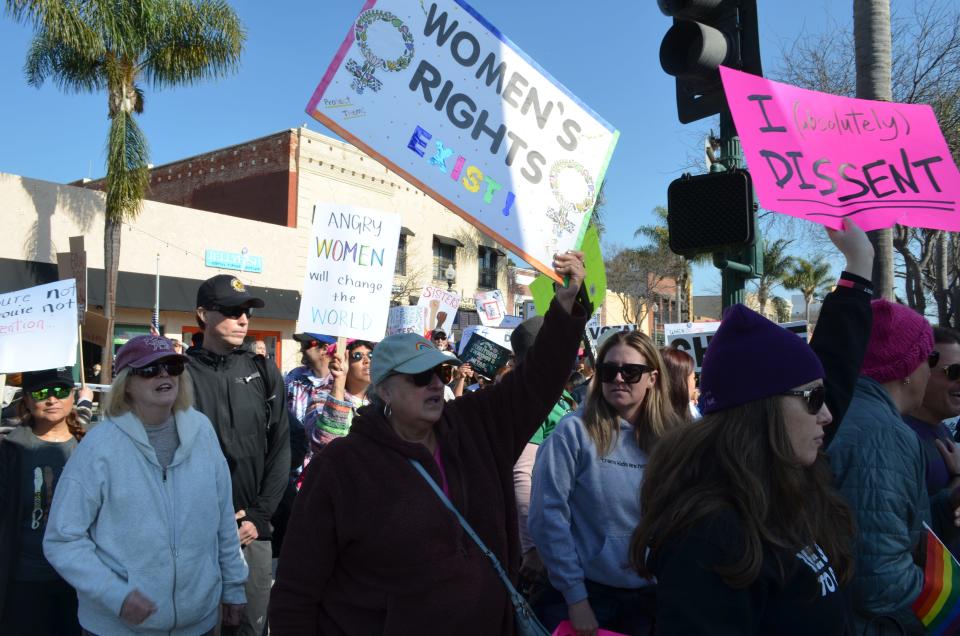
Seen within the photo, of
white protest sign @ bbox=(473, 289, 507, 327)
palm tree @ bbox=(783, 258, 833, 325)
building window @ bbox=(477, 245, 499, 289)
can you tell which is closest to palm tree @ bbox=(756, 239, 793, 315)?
palm tree @ bbox=(783, 258, 833, 325)

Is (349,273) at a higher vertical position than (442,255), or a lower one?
lower

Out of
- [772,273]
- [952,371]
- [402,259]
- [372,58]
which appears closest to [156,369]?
[372,58]

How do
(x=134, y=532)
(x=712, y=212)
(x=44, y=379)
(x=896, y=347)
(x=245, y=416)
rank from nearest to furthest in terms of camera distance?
1. (x=896, y=347)
2. (x=134, y=532)
3. (x=712, y=212)
4. (x=245, y=416)
5. (x=44, y=379)

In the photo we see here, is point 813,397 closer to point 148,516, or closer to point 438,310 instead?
point 148,516

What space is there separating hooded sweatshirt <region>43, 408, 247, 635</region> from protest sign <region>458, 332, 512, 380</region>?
3.50m

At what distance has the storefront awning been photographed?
17625mm

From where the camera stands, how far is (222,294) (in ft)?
13.3

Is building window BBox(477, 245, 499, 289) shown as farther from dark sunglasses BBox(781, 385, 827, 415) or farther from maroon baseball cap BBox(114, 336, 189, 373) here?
dark sunglasses BBox(781, 385, 827, 415)

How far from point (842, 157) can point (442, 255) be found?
2930 cm

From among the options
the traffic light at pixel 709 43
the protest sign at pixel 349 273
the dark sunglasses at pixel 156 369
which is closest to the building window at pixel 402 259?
the protest sign at pixel 349 273

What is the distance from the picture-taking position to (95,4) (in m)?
17.1

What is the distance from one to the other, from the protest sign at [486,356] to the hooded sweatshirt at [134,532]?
3.50m

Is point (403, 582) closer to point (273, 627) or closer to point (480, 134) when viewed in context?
point (273, 627)

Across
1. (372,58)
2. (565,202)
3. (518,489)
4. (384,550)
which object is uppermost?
(372,58)
